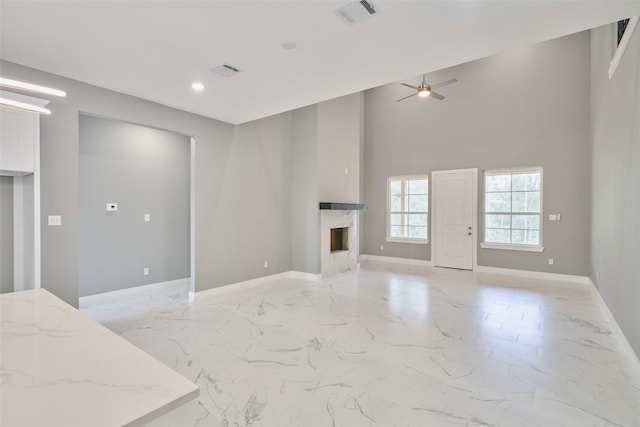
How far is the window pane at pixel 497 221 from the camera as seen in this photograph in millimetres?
6523

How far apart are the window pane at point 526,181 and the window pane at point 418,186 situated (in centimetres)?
179

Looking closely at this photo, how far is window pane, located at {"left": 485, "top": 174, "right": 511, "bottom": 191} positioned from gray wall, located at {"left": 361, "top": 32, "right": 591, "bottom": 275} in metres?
0.25

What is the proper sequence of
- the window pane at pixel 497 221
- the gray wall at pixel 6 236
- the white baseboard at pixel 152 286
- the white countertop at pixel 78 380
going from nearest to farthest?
the white countertop at pixel 78 380 < the gray wall at pixel 6 236 < the white baseboard at pixel 152 286 < the window pane at pixel 497 221

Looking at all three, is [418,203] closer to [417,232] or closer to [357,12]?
[417,232]

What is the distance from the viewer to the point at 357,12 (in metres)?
2.26

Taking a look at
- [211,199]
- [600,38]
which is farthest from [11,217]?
[600,38]

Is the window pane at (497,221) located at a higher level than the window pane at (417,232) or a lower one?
higher

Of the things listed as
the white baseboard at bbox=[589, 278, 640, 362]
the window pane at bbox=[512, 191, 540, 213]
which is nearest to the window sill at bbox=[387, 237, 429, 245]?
the window pane at bbox=[512, 191, 540, 213]

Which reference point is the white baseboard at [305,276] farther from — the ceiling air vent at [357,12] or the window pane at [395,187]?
the ceiling air vent at [357,12]

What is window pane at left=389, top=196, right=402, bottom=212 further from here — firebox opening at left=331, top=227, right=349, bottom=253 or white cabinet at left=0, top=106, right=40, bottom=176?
white cabinet at left=0, top=106, right=40, bottom=176

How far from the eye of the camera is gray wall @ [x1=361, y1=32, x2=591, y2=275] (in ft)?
18.7

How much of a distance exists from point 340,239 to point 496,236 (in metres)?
3.24

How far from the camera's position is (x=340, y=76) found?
11.0ft

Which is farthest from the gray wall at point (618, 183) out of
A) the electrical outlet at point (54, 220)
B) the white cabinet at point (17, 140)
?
the electrical outlet at point (54, 220)
